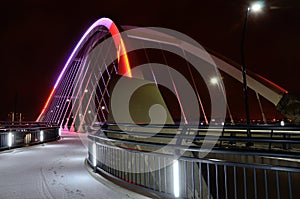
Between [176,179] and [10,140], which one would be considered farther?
[10,140]

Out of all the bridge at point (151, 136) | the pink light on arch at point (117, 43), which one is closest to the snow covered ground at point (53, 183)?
the bridge at point (151, 136)

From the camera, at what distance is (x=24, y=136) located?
18906mm

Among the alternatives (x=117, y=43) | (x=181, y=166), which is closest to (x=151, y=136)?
(x=181, y=166)

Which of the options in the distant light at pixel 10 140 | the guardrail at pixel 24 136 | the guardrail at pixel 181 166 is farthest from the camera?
the distant light at pixel 10 140

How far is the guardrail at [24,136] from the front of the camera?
15953 millimetres

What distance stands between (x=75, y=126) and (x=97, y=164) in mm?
35395

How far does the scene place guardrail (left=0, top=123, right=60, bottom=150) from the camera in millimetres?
15953

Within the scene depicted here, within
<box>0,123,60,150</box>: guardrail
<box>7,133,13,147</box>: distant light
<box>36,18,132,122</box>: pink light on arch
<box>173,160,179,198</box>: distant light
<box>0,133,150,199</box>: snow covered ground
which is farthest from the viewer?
<box>36,18,132,122</box>: pink light on arch

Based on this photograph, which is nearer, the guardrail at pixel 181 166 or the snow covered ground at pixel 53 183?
the guardrail at pixel 181 166

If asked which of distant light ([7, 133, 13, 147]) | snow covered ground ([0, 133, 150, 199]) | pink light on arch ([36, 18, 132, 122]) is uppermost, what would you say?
pink light on arch ([36, 18, 132, 122])

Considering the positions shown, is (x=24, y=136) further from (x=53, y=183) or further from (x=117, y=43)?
(x=117, y=43)

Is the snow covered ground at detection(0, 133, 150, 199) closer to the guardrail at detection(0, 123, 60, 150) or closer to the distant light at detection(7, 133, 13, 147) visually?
the guardrail at detection(0, 123, 60, 150)

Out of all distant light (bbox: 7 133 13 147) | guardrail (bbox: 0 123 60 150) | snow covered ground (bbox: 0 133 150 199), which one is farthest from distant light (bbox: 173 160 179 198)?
distant light (bbox: 7 133 13 147)

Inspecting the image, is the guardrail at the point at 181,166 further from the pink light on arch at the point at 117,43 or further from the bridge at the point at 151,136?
the pink light on arch at the point at 117,43
